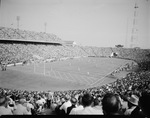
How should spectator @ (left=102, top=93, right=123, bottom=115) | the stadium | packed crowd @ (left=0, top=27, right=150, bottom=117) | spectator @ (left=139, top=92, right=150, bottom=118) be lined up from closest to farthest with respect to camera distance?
spectator @ (left=139, top=92, right=150, bottom=118) < spectator @ (left=102, top=93, right=123, bottom=115) < packed crowd @ (left=0, top=27, right=150, bottom=117) < the stadium

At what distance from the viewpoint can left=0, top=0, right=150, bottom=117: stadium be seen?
15.7ft

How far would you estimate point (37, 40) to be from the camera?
208ft

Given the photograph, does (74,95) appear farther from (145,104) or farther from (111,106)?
(145,104)

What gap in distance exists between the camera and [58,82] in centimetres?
2339

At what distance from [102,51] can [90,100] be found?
94976mm

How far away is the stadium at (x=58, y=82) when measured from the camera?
189 inches

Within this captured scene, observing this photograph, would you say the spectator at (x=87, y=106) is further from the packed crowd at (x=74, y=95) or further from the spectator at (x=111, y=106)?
the spectator at (x=111, y=106)

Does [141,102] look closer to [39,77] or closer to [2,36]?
[39,77]

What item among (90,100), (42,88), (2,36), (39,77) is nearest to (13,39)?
(2,36)

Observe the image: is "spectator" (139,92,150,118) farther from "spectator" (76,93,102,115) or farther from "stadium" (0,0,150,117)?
"spectator" (76,93,102,115)

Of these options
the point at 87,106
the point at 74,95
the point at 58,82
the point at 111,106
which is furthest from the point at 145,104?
the point at 58,82

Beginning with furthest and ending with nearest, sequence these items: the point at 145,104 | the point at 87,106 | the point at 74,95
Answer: the point at 74,95
the point at 87,106
the point at 145,104

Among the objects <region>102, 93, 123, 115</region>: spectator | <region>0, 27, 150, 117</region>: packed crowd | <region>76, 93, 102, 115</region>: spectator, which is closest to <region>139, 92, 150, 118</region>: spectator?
<region>0, 27, 150, 117</region>: packed crowd

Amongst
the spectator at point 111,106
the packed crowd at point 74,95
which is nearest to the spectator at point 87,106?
the packed crowd at point 74,95
